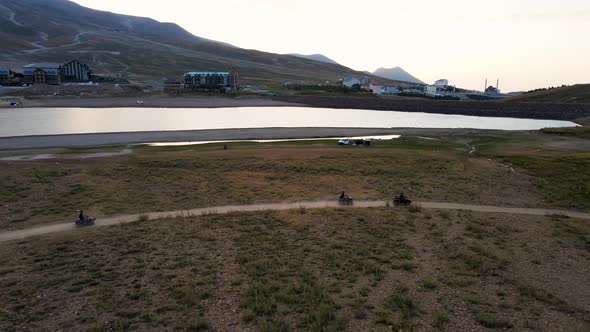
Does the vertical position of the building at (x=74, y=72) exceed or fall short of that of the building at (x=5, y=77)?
it exceeds it

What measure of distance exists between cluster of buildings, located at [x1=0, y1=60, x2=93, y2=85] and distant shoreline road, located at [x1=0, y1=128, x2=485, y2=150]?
10764 centimetres

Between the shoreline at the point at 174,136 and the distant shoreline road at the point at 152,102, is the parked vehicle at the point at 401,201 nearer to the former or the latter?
the shoreline at the point at 174,136

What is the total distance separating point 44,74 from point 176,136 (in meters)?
120

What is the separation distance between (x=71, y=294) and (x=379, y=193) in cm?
2409

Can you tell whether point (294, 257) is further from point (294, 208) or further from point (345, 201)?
point (345, 201)

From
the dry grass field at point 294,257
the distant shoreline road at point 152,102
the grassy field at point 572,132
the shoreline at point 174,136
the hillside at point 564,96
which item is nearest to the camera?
the dry grass field at point 294,257

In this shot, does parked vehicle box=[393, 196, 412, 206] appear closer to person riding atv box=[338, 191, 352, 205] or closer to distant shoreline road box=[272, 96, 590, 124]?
person riding atv box=[338, 191, 352, 205]

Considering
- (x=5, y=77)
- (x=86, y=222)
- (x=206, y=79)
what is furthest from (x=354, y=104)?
(x=5, y=77)

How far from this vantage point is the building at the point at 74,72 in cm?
16262

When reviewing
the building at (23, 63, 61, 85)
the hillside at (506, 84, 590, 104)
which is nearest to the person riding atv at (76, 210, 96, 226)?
the hillside at (506, 84, 590, 104)

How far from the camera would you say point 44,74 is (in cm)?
15175

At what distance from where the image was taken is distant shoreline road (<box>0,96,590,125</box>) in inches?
4786

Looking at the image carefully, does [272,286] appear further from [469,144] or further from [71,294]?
[469,144]

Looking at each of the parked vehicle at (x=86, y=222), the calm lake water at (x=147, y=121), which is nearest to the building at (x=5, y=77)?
the calm lake water at (x=147, y=121)
